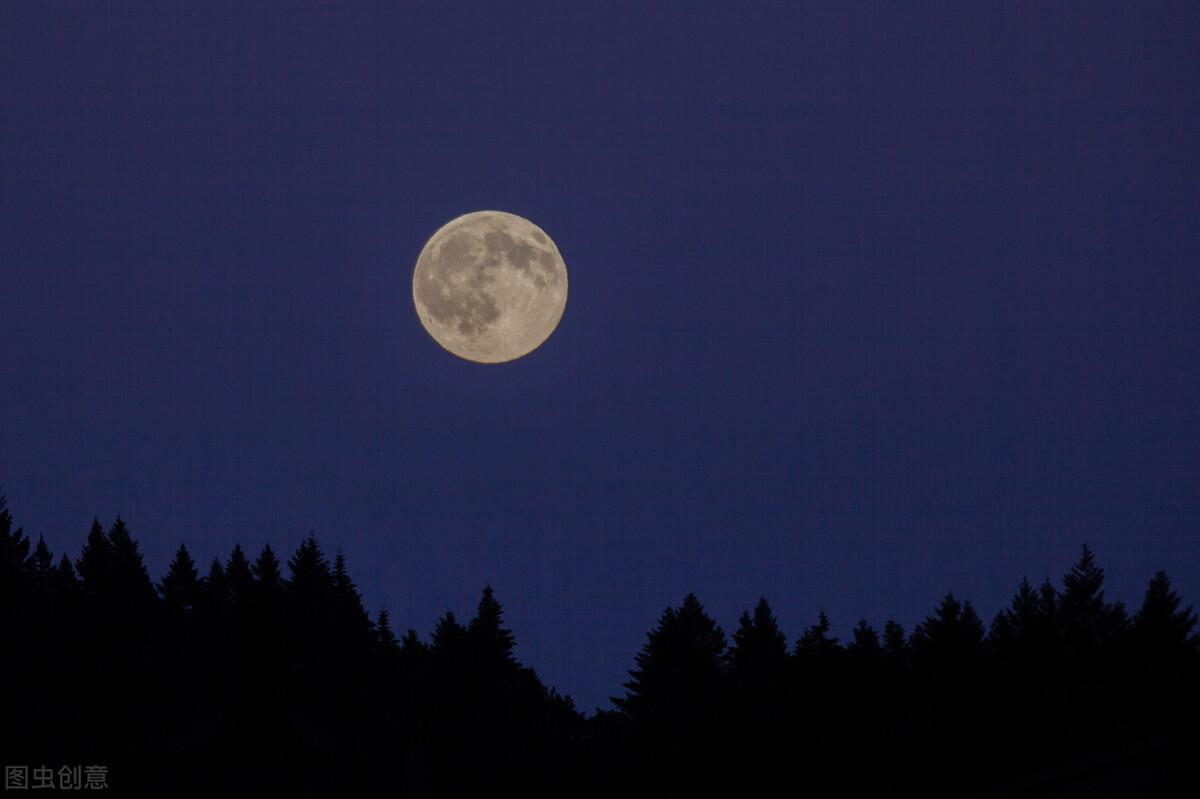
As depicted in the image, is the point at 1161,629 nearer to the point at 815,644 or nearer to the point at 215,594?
the point at 815,644

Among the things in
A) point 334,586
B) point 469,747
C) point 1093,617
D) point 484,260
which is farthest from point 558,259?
point 1093,617

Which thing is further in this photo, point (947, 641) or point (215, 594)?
point (215, 594)

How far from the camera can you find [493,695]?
81938 millimetres

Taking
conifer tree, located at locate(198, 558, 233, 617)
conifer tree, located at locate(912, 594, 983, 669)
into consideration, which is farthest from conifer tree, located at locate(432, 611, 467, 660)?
conifer tree, located at locate(912, 594, 983, 669)

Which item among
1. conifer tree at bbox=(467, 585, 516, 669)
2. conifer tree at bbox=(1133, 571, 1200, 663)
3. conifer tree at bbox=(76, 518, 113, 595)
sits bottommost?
conifer tree at bbox=(1133, 571, 1200, 663)

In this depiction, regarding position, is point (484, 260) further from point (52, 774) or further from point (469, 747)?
point (469, 747)

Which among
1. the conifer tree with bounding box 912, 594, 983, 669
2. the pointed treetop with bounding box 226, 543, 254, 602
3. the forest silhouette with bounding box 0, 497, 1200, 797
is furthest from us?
the pointed treetop with bounding box 226, 543, 254, 602

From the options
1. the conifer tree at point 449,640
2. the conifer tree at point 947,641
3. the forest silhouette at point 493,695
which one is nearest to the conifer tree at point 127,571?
the forest silhouette at point 493,695

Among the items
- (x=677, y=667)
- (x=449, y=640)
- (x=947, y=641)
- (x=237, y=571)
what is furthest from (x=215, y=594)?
(x=947, y=641)

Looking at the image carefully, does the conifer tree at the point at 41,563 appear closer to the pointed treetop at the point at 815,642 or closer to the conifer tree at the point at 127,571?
the conifer tree at the point at 127,571

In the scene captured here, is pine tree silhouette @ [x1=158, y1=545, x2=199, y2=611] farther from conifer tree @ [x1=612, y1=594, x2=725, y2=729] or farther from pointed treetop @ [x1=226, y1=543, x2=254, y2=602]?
conifer tree @ [x1=612, y1=594, x2=725, y2=729]

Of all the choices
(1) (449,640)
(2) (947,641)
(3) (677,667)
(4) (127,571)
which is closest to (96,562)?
(4) (127,571)

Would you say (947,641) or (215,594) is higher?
(215,594)

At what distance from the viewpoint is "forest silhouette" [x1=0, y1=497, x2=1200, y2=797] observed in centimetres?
5481
